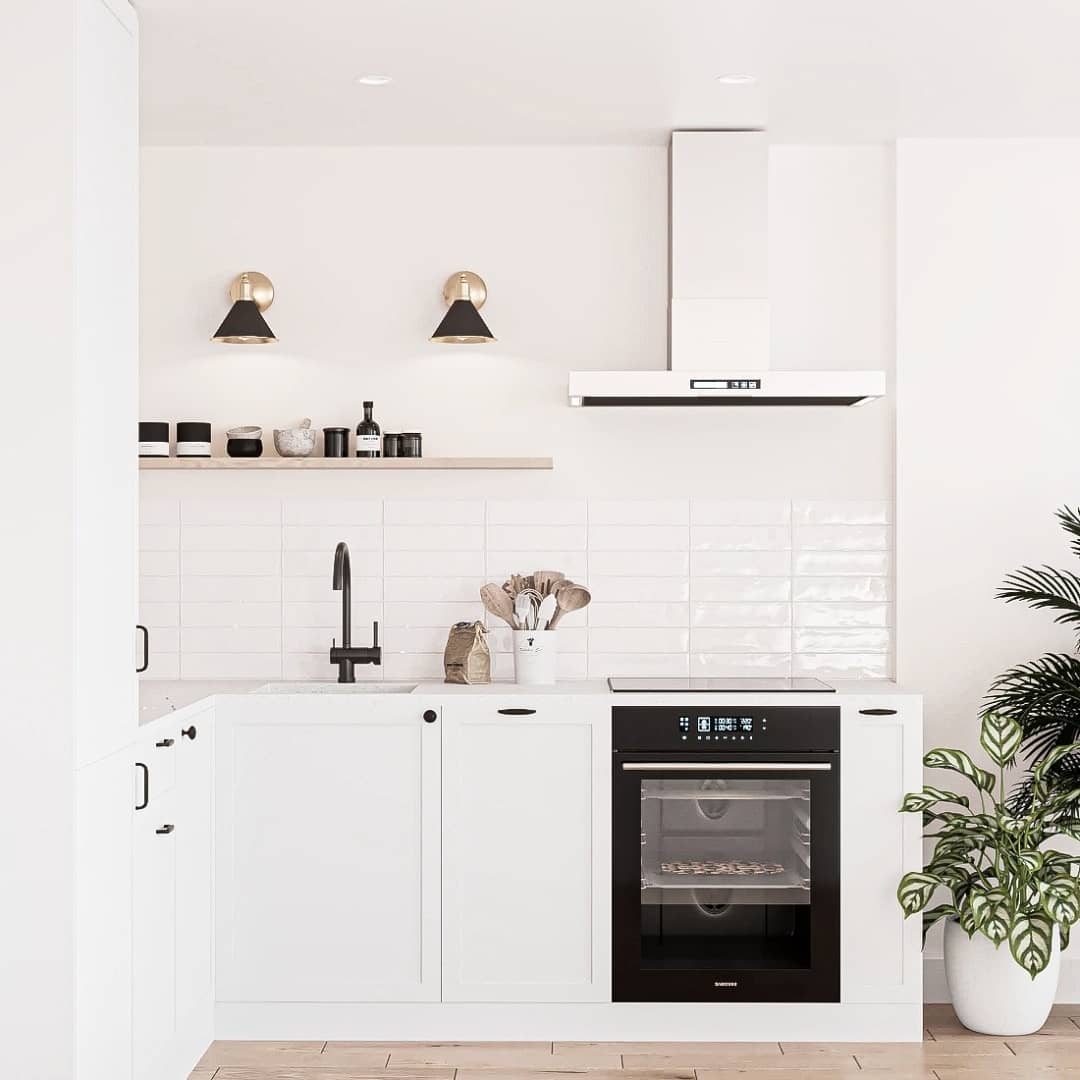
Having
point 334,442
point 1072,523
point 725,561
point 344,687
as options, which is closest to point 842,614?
point 725,561

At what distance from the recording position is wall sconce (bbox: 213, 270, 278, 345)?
382 centimetres

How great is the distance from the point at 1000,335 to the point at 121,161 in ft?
8.62

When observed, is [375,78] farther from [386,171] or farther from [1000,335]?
[1000,335]

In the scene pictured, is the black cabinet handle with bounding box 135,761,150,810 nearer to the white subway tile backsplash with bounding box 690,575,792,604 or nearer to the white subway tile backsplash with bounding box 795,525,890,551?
the white subway tile backsplash with bounding box 690,575,792,604

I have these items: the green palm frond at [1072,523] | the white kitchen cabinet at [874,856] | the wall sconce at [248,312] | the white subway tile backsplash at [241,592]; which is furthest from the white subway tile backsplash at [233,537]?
the green palm frond at [1072,523]

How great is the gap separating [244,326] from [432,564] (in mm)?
925

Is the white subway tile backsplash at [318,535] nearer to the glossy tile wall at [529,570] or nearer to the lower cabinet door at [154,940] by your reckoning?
the glossy tile wall at [529,570]

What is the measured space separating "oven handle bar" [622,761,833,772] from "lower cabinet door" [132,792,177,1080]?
1.22 m

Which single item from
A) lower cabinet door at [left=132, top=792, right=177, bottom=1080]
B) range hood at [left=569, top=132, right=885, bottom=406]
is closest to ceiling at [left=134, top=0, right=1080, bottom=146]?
range hood at [left=569, top=132, right=885, bottom=406]

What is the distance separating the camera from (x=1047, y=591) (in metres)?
3.71

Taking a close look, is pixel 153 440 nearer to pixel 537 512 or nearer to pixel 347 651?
pixel 347 651

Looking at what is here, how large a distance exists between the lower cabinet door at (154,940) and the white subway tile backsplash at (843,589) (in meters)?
2.00

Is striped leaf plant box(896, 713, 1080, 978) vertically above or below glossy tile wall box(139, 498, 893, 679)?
below

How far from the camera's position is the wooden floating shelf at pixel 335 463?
12.6 ft
